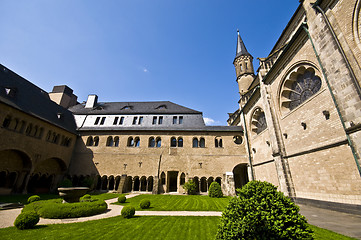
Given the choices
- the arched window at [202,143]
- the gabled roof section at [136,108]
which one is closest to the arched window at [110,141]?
the gabled roof section at [136,108]

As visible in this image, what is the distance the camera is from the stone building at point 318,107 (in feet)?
24.5

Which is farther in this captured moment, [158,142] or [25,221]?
[158,142]

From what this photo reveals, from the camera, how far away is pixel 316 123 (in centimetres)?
988

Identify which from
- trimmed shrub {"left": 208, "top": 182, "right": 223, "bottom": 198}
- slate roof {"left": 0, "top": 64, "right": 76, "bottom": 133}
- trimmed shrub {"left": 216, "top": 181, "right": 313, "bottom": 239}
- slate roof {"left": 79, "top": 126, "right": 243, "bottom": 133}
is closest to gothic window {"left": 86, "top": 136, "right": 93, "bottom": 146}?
slate roof {"left": 79, "top": 126, "right": 243, "bottom": 133}

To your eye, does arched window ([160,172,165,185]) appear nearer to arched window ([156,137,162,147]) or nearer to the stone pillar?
the stone pillar

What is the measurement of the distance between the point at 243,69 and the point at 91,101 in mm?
29474

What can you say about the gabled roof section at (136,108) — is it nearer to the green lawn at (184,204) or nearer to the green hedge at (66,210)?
the green lawn at (184,204)

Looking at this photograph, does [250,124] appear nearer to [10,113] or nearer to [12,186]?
[10,113]

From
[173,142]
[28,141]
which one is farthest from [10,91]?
[173,142]

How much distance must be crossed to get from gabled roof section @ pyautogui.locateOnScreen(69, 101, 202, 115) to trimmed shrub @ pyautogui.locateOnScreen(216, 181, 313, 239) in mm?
21033

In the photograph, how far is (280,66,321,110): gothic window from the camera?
1058cm

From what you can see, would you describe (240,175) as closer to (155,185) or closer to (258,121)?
(258,121)

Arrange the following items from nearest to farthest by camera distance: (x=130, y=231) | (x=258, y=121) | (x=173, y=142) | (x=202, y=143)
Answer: (x=130, y=231)
(x=258, y=121)
(x=202, y=143)
(x=173, y=142)

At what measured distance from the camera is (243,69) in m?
26.9
